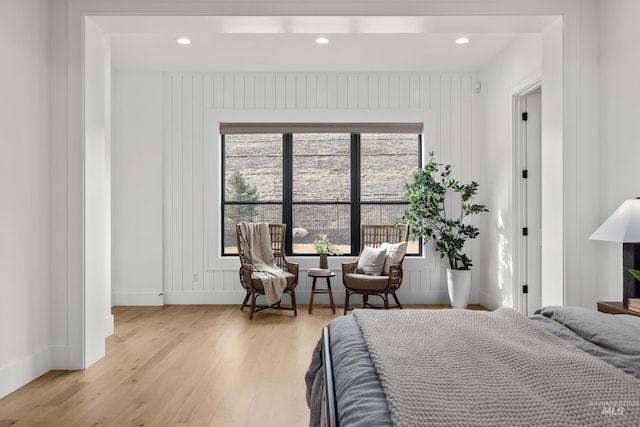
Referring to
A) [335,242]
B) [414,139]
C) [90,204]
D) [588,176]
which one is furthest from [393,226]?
[90,204]

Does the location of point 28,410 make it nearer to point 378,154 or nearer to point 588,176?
point 588,176

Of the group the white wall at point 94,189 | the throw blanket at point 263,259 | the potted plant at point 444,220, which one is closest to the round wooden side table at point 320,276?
the throw blanket at point 263,259

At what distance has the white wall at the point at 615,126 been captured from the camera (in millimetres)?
2748

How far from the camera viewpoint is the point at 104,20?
326cm

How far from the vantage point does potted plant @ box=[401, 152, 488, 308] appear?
15.9ft

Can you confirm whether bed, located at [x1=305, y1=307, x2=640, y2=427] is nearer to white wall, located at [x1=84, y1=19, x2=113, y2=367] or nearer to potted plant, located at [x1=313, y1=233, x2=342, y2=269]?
white wall, located at [x1=84, y1=19, x2=113, y2=367]

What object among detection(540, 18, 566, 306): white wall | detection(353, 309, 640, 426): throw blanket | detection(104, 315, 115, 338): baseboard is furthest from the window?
detection(353, 309, 640, 426): throw blanket

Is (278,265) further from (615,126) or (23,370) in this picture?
(615,126)

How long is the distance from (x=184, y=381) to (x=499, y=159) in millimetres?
3805

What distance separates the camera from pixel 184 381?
→ 292 centimetres

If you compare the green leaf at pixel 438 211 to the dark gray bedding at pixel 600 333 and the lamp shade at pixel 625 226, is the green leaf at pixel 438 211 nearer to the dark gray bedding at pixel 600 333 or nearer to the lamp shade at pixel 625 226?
the lamp shade at pixel 625 226

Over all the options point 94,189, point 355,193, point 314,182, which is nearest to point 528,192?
point 355,193

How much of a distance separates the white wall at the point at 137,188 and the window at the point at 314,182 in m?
0.85

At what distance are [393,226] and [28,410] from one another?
3865 millimetres
